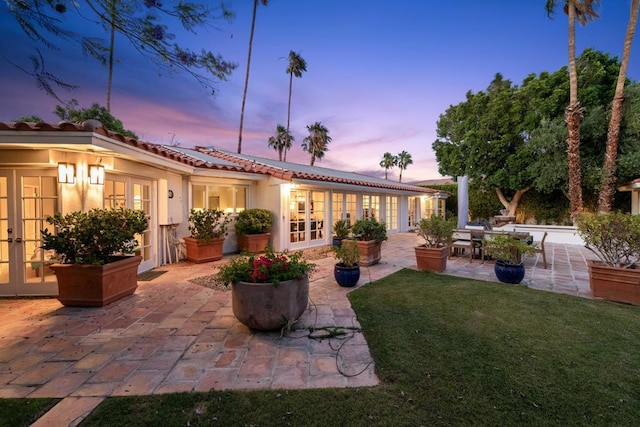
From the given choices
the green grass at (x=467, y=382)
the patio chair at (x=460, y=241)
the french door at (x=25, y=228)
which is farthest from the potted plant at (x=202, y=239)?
the patio chair at (x=460, y=241)

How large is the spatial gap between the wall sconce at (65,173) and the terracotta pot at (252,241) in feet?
14.5

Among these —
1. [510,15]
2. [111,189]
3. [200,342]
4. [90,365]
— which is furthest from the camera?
[510,15]

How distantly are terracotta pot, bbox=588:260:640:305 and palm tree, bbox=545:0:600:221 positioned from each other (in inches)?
323

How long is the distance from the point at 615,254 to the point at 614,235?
405 millimetres

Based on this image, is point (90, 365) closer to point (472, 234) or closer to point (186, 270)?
point (186, 270)

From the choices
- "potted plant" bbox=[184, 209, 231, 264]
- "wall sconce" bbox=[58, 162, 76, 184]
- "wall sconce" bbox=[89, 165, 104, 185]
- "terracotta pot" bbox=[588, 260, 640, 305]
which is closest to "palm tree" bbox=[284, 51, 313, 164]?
"potted plant" bbox=[184, 209, 231, 264]

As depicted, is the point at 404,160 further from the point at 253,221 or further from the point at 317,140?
the point at 253,221

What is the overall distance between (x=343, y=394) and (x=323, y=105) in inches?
514

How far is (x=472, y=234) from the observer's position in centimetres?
725

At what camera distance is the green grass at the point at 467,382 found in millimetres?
1833

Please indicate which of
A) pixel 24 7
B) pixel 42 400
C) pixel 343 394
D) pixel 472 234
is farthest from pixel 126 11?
pixel 472 234

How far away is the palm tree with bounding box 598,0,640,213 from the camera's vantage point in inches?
380

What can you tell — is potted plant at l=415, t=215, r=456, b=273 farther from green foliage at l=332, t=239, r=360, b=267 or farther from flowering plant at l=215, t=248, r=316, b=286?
flowering plant at l=215, t=248, r=316, b=286

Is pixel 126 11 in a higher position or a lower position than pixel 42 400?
higher
